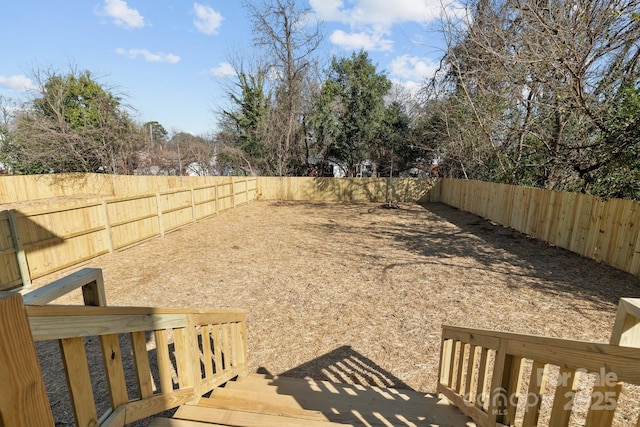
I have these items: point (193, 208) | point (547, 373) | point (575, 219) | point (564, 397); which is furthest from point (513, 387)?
point (193, 208)

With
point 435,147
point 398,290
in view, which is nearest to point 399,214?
point 435,147

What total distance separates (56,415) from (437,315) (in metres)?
4.23

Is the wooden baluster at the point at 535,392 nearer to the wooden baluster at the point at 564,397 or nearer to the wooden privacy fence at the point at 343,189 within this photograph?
the wooden baluster at the point at 564,397

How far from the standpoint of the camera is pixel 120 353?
1.58 meters

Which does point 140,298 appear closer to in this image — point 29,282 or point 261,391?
point 29,282

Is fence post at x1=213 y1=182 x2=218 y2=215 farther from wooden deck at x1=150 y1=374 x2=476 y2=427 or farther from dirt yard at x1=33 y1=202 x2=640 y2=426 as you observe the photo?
wooden deck at x1=150 y1=374 x2=476 y2=427

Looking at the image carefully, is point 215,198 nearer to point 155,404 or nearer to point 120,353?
point 120,353

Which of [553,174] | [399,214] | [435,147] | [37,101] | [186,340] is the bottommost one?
[399,214]

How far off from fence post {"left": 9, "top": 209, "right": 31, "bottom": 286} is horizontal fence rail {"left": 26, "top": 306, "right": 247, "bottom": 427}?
505cm

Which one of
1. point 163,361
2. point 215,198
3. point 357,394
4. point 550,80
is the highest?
point 550,80

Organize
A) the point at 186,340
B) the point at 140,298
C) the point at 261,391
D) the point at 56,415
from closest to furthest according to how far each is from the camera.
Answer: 1. the point at 186,340
2. the point at 56,415
3. the point at 261,391
4. the point at 140,298

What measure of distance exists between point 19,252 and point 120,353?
5.35 meters

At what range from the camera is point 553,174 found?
27.8 ft

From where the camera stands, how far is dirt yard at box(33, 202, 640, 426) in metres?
3.47
